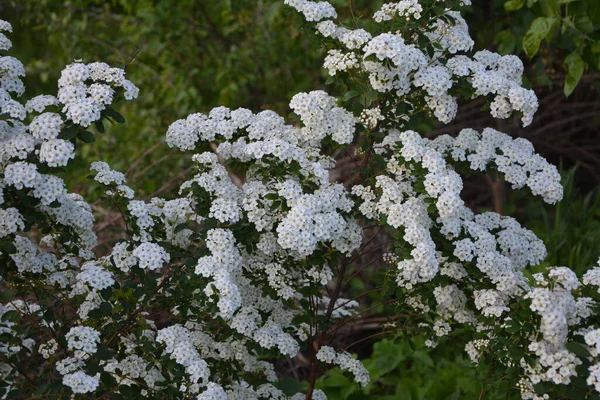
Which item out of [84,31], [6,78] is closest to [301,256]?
[6,78]

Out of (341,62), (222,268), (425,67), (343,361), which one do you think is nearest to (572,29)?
(425,67)

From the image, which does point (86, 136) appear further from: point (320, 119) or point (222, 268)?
point (320, 119)

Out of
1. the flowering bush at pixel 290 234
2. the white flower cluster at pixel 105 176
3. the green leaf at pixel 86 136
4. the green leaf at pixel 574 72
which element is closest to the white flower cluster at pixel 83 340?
the flowering bush at pixel 290 234

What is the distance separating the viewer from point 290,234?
2717 millimetres

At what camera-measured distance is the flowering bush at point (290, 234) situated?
271 centimetres

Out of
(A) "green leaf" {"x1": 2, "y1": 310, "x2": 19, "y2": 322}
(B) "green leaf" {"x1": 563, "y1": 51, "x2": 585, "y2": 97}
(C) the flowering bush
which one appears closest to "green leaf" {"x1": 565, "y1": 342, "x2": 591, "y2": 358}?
(C) the flowering bush

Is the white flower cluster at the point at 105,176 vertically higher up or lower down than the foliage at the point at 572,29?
lower down

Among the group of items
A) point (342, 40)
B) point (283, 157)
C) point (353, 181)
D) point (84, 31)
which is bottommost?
point (283, 157)

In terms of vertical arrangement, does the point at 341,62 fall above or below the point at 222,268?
above

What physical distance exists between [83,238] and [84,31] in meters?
4.25

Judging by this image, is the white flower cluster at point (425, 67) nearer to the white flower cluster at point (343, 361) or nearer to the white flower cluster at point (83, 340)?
the white flower cluster at point (343, 361)

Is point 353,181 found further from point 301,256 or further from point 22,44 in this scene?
point 22,44

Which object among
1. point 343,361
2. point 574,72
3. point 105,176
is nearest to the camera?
point 105,176

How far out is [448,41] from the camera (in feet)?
10.4
